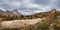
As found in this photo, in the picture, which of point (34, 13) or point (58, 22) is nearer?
point (58, 22)

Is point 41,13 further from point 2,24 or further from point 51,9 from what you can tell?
point 2,24

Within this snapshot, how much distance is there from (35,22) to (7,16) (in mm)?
1329

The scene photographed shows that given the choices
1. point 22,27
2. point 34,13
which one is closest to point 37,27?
point 22,27

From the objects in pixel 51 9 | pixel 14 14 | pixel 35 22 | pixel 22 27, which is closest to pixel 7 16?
pixel 14 14

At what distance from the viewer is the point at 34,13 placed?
6.54 meters

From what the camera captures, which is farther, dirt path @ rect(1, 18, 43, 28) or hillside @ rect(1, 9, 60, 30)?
dirt path @ rect(1, 18, 43, 28)

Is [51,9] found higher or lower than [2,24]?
higher

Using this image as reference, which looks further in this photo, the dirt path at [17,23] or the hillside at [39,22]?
the dirt path at [17,23]

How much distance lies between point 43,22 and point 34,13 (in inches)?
38.6

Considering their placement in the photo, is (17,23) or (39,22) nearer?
(39,22)

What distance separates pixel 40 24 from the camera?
18.5ft

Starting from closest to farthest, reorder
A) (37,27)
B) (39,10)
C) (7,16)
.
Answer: (37,27) < (7,16) < (39,10)

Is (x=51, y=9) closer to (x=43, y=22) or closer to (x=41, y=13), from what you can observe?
(x=41, y=13)

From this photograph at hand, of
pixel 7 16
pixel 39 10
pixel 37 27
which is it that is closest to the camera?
pixel 37 27
